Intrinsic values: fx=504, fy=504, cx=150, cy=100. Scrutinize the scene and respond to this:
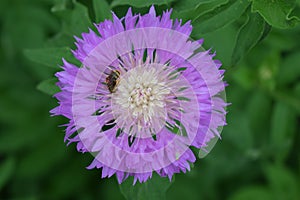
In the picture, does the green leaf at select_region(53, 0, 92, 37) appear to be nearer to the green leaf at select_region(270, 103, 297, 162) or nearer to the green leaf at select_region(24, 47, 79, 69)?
the green leaf at select_region(24, 47, 79, 69)

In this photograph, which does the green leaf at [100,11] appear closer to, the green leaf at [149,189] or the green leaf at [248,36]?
the green leaf at [248,36]

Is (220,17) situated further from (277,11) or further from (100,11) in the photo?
(100,11)

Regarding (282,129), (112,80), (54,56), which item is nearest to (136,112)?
(112,80)

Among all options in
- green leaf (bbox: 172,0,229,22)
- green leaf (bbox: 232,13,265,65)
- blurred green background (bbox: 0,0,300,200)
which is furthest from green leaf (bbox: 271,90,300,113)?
green leaf (bbox: 172,0,229,22)

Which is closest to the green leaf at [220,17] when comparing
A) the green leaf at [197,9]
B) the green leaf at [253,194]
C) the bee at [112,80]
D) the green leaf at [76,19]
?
the green leaf at [197,9]

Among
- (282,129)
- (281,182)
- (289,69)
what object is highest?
(289,69)

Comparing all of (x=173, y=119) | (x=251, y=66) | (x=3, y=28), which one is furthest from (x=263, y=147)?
(x=3, y=28)

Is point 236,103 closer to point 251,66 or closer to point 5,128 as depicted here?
point 251,66

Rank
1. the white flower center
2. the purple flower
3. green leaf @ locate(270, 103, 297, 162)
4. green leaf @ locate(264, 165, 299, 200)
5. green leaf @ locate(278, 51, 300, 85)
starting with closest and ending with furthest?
the purple flower
the white flower center
green leaf @ locate(270, 103, 297, 162)
green leaf @ locate(278, 51, 300, 85)
green leaf @ locate(264, 165, 299, 200)
